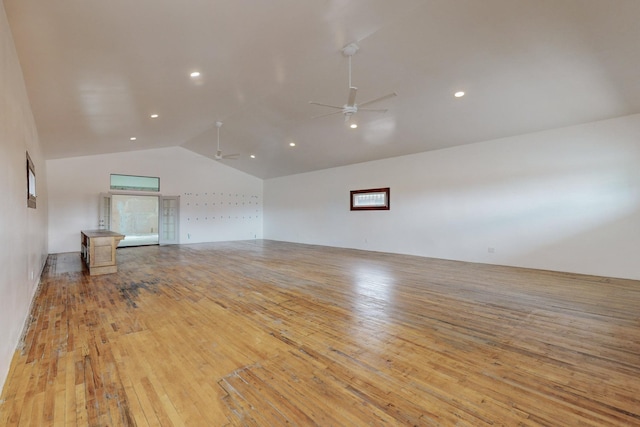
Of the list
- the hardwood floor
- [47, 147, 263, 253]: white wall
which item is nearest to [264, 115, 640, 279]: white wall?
the hardwood floor

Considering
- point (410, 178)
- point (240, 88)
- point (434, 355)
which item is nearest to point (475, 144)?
point (410, 178)

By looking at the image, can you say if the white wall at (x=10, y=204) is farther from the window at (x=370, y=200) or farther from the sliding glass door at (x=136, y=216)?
the sliding glass door at (x=136, y=216)

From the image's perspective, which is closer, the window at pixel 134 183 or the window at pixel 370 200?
the window at pixel 370 200

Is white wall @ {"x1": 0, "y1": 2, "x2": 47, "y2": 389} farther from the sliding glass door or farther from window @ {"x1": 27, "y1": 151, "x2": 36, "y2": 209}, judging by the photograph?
the sliding glass door

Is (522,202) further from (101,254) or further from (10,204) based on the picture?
(101,254)

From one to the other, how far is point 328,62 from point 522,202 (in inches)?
197

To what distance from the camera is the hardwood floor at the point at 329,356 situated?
1673 millimetres

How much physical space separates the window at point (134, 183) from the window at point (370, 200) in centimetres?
715

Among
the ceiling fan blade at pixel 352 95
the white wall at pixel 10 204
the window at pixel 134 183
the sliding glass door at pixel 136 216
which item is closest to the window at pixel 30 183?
the white wall at pixel 10 204

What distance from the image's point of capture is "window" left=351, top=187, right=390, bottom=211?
8414 millimetres

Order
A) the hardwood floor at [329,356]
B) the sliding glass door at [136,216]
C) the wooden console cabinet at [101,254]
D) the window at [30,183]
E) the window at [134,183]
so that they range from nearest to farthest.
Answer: the hardwood floor at [329,356]
the window at [30,183]
the wooden console cabinet at [101,254]
the window at [134,183]
the sliding glass door at [136,216]

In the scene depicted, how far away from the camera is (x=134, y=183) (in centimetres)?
975

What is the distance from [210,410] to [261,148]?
26.3 feet

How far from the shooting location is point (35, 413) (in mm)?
1653
